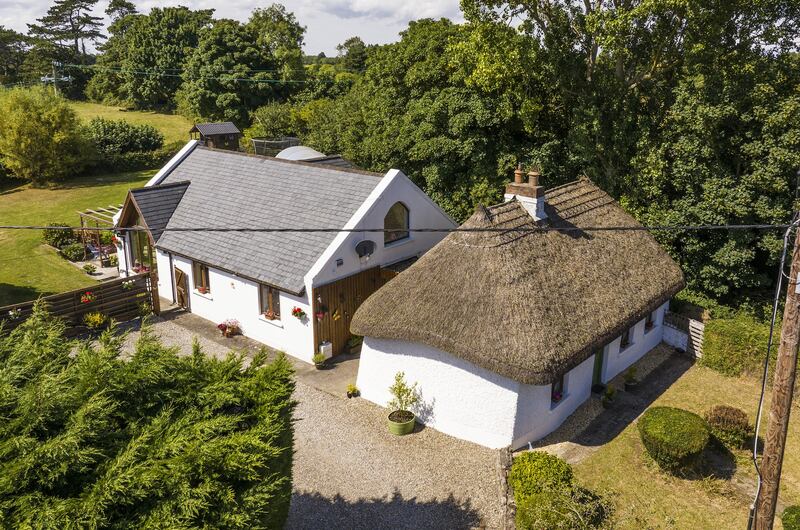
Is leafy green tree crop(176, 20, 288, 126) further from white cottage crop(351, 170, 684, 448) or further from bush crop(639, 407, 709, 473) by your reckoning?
bush crop(639, 407, 709, 473)

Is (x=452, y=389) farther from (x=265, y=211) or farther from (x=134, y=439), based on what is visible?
(x=265, y=211)

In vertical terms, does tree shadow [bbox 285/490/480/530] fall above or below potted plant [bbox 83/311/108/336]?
below

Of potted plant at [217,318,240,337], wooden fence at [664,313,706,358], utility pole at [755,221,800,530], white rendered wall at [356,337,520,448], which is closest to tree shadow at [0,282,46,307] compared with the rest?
potted plant at [217,318,240,337]

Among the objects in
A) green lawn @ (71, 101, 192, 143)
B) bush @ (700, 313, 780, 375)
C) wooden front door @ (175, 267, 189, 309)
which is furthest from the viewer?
green lawn @ (71, 101, 192, 143)

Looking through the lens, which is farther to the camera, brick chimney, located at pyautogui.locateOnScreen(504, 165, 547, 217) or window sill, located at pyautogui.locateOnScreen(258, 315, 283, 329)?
window sill, located at pyautogui.locateOnScreen(258, 315, 283, 329)

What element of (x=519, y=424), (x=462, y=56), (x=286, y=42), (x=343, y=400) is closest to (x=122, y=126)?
(x=286, y=42)

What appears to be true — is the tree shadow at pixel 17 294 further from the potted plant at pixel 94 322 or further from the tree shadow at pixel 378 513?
the tree shadow at pixel 378 513
